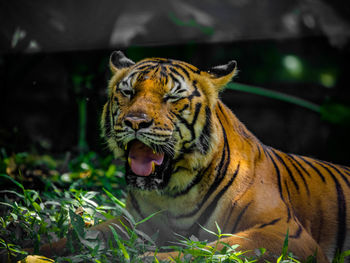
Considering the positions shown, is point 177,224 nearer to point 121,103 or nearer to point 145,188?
point 145,188

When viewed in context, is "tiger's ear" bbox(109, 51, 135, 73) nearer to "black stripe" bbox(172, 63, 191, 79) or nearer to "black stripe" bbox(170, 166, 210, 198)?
"black stripe" bbox(172, 63, 191, 79)

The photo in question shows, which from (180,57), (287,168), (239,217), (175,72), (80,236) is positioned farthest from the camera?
(180,57)

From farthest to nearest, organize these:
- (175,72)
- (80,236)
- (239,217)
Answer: (175,72) → (239,217) → (80,236)

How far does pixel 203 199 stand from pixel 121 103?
53 centimetres

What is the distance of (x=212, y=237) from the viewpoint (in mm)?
1838

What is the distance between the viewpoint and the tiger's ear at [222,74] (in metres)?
1.98

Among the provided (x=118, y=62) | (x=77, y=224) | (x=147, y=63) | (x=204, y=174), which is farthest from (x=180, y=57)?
(x=77, y=224)

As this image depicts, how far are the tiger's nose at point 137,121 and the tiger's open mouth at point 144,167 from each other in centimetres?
11

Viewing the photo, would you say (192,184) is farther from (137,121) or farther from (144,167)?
(137,121)

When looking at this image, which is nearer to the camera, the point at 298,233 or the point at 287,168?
the point at 298,233

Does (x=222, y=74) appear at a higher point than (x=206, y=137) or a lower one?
higher

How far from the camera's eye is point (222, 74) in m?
2.00

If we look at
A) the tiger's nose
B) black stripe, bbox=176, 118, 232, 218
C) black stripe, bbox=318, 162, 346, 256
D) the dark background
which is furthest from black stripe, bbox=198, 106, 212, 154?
the dark background

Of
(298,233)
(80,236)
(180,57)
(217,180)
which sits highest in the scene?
(180,57)
